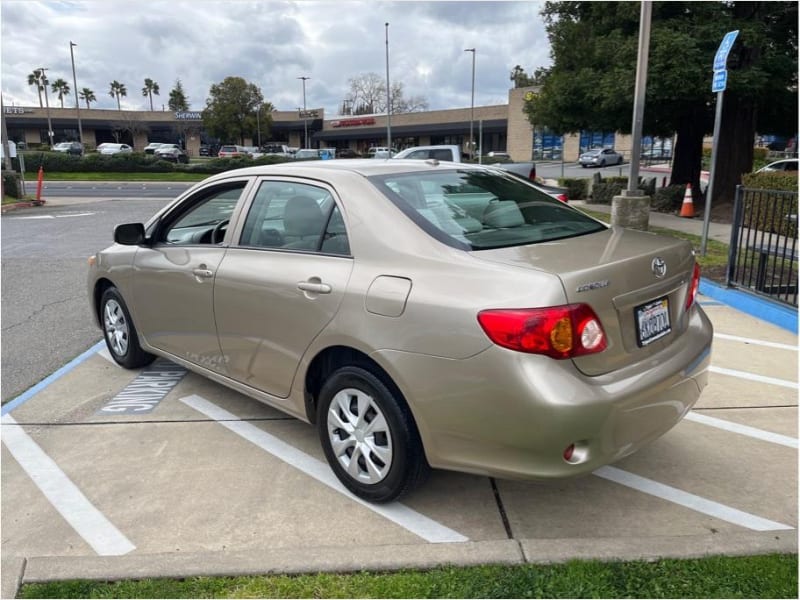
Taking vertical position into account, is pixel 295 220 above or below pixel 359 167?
below

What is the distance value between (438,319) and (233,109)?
6521 cm

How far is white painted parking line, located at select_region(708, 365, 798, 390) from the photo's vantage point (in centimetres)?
478

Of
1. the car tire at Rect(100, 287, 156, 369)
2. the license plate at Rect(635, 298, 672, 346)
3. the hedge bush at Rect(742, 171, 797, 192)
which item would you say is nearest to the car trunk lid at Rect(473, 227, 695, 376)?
the license plate at Rect(635, 298, 672, 346)

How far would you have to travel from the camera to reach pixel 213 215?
4.69 metres

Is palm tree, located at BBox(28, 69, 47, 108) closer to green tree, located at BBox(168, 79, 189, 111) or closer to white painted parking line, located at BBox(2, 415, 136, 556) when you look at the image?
green tree, located at BBox(168, 79, 189, 111)

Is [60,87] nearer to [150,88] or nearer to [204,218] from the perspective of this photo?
[150,88]

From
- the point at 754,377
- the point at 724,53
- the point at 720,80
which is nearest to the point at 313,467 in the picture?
the point at 754,377

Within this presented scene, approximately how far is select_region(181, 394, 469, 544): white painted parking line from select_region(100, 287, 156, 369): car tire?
30.3 inches

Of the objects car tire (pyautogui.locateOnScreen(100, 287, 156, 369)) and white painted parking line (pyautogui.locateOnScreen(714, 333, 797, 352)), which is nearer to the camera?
car tire (pyautogui.locateOnScreen(100, 287, 156, 369))

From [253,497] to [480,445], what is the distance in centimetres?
134

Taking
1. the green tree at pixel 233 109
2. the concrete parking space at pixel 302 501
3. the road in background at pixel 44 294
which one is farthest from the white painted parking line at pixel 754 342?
the green tree at pixel 233 109

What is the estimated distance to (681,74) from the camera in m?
13.3

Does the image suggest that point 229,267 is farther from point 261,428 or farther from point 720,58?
point 720,58

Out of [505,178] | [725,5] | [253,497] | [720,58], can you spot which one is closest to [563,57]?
[725,5]
